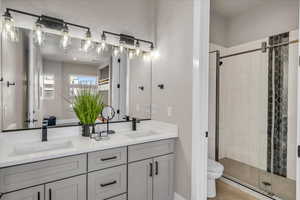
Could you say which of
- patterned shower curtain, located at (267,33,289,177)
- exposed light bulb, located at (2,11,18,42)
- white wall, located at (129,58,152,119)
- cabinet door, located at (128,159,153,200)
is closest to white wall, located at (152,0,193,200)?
white wall, located at (129,58,152,119)

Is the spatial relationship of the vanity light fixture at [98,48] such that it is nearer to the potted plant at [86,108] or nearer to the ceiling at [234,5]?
the potted plant at [86,108]

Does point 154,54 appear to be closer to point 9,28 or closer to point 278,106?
point 9,28

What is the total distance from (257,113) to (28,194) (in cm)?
317

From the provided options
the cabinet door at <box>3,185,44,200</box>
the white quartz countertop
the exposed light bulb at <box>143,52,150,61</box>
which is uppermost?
the exposed light bulb at <box>143,52,150,61</box>

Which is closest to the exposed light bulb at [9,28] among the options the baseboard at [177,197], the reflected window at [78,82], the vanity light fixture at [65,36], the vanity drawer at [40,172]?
the vanity light fixture at [65,36]

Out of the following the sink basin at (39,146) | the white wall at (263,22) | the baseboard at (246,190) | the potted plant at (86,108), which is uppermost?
the white wall at (263,22)

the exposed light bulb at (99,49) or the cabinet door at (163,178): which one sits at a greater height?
the exposed light bulb at (99,49)

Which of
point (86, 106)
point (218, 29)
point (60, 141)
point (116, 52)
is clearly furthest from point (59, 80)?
point (218, 29)

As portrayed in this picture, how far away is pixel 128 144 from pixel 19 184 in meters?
0.84

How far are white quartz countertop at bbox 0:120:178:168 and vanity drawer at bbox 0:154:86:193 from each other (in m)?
→ 0.05

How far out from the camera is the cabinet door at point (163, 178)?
6.02 feet

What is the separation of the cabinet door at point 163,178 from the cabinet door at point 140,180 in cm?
7

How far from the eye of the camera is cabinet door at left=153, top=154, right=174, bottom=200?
6.02 feet

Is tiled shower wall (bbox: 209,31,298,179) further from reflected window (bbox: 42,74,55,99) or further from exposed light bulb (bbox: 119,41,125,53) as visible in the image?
reflected window (bbox: 42,74,55,99)
